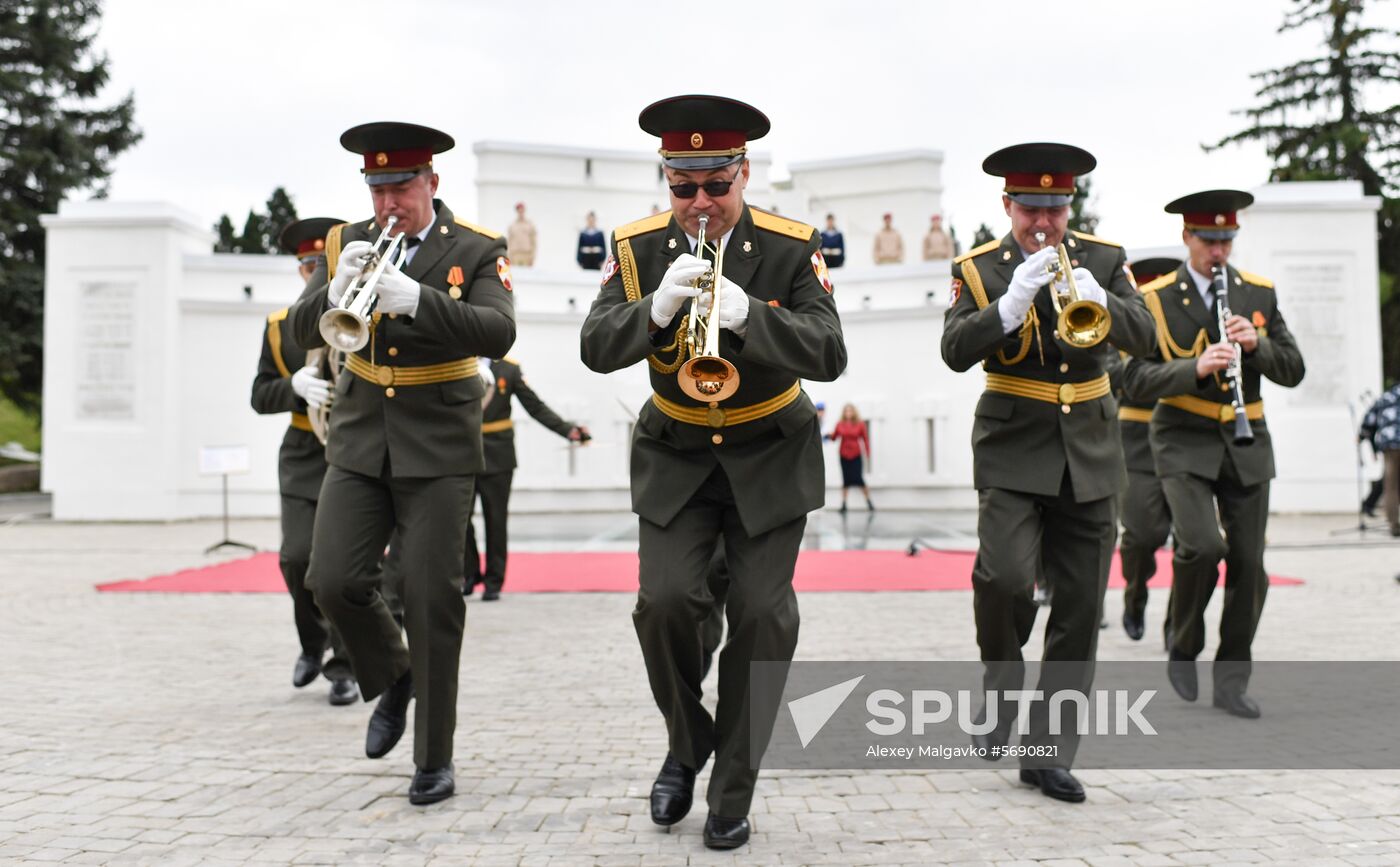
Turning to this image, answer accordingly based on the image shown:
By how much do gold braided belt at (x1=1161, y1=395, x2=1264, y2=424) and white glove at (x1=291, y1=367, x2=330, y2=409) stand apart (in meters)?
4.04

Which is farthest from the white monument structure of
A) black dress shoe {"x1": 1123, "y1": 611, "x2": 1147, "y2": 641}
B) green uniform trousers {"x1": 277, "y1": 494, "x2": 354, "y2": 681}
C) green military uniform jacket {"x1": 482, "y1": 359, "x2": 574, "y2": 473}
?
green uniform trousers {"x1": 277, "y1": 494, "x2": 354, "y2": 681}

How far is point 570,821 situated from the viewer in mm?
3889

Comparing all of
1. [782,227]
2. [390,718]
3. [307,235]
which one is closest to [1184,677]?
[782,227]

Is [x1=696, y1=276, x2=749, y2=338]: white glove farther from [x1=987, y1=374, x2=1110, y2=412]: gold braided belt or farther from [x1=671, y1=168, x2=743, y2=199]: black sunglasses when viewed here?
[x1=987, y1=374, x2=1110, y2=412]: gold braided belt

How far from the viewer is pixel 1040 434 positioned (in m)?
4.51

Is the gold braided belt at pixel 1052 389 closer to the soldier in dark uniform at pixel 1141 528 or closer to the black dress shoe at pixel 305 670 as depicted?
the soldier in dark uniform at pixel 1141 528

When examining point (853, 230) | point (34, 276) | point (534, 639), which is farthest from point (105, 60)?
point (534, 639)

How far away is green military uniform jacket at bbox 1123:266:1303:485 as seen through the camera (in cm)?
563

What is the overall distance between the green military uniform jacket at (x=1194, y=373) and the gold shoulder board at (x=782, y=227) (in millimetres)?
2405

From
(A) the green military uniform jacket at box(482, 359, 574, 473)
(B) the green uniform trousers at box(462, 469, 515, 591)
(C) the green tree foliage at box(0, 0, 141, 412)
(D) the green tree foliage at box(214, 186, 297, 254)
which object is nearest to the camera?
(A) the green military uniform jacket at box(482, 359, 574, 473)

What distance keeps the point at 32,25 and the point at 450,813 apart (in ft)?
110

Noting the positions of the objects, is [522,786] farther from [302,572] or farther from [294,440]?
[294,440]

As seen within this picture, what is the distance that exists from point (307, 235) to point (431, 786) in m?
3.41

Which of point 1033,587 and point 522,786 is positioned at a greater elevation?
point 1033,587
